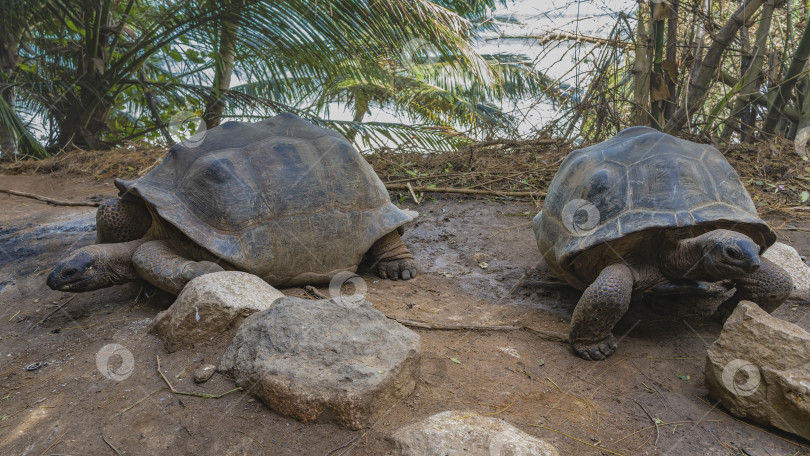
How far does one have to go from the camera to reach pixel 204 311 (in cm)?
225

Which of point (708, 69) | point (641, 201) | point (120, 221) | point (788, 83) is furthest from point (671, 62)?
point (120, 221)

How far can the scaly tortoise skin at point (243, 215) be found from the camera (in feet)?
9.37

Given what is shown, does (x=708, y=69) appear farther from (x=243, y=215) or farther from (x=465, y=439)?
(x=465, y=439)

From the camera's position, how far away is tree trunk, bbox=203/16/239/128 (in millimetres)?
5535

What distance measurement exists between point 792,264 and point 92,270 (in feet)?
12.9

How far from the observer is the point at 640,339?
104 inches

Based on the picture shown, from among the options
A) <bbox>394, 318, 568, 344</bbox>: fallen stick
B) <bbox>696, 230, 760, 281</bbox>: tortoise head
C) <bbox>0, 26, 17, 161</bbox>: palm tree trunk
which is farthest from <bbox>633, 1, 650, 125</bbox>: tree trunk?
<bbox>0, 26, 17, 161</bbox>: palm tree trunk

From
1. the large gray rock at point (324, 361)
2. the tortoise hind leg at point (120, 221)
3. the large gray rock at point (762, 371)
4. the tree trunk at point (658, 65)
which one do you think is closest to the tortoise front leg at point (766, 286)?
the large gray rock at point (762, 371)

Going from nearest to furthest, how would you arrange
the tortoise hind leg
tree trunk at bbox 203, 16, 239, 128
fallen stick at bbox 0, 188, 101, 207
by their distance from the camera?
1. the tortoise hind leg
2. fallen stick at bbox 0, 188, 101, 207
3. tree trunk at bbox 203, 16, 239, 128

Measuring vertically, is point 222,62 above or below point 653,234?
above

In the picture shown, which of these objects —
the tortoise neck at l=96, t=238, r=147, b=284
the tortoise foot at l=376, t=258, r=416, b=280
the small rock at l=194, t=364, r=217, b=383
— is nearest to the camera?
the small rock at l=194, t=364, r=217, b=383

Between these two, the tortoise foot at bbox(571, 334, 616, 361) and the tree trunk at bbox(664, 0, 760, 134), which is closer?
the tortoise foot at bbox(571, 334, 616, 361)

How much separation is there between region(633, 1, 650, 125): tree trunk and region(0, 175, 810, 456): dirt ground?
6.50 feet

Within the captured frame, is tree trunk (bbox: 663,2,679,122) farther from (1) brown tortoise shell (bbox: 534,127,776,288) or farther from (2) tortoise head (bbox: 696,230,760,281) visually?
(2) tortoise head (bbox: 696,230,760,281)
